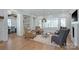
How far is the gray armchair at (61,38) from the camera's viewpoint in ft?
12.3

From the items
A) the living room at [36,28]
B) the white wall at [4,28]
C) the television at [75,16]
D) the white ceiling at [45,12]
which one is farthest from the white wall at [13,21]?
the television at [75,16]

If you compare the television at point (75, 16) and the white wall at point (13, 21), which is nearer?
the television at point (75, 16)

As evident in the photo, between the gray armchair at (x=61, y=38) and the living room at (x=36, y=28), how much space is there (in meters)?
0.03

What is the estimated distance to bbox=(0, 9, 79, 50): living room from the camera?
3.75 metres

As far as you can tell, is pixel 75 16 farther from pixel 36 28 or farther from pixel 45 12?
pixel 36 28

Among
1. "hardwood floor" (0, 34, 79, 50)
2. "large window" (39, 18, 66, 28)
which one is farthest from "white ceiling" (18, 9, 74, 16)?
"hardwood floor" (0, 34, 79, 50)

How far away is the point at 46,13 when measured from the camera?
3791mm

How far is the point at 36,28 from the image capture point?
12.6 feet

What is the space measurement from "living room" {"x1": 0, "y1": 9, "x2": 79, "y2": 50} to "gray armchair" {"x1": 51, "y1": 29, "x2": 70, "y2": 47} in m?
0.03

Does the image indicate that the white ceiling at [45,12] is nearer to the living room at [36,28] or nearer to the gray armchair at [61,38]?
the living room at [36,28]

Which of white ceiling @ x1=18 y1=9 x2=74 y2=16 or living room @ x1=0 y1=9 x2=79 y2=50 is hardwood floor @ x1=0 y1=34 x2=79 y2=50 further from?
white ceiling @ x1=18 y1=9 x2=74 y2=16
